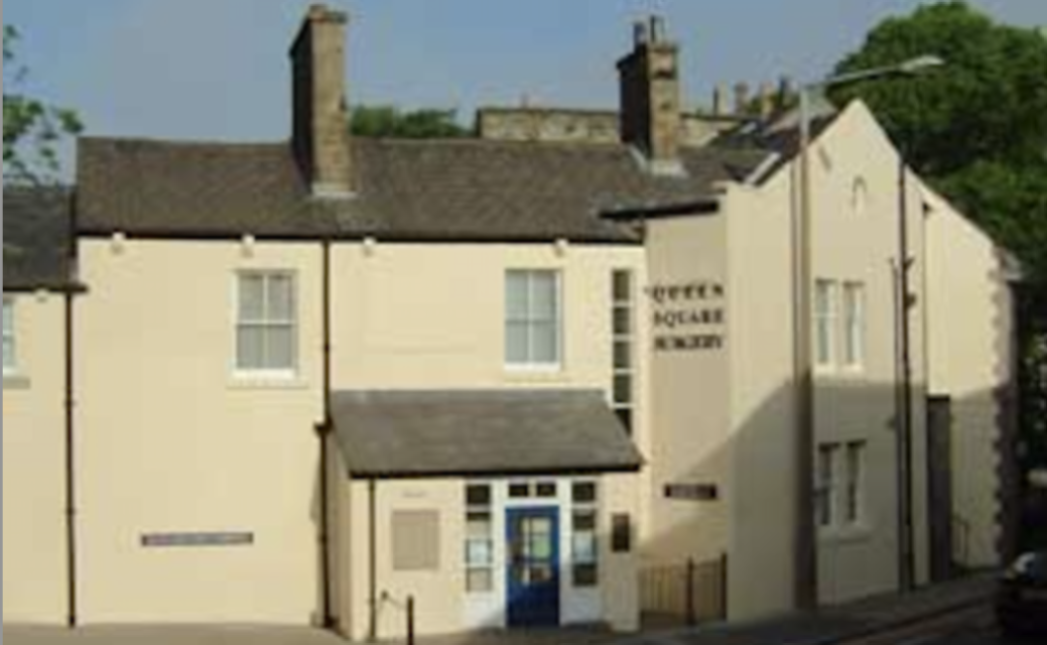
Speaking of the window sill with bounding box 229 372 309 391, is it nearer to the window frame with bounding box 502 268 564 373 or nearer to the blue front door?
the window frame with bounding box 502 268 564 373

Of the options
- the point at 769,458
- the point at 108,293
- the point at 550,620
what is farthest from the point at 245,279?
the point at 769,458

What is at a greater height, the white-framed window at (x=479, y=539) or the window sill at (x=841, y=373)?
the window sill at (x=841, y=373)

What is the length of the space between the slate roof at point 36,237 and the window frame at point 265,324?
2599 mm

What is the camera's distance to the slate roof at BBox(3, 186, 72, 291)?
29203 mm

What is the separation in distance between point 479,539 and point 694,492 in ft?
14.7

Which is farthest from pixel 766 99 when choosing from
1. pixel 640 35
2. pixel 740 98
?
pixel 640 35

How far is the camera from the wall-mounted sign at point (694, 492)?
31.7 m

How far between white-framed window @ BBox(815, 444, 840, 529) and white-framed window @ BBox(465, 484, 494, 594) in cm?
701

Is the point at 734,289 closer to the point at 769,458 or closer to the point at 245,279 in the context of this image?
the point at 769,458

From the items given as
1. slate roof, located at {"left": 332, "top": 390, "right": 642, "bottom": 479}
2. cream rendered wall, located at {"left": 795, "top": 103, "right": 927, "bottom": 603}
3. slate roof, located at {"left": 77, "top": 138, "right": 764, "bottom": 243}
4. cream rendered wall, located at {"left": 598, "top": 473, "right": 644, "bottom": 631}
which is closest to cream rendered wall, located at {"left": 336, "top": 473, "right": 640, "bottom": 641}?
cream rendered wall, located at {"left": 598, "top": 473, "right": 644, "bottom": 631}

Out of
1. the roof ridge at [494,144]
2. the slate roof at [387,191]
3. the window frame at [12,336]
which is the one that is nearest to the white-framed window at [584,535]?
the slate roof at [387,191]

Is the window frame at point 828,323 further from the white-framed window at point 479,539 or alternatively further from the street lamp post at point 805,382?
the white-framed window at point 479,539

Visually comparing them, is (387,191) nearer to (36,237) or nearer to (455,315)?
(455,315)

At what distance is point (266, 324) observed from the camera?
3036 cm
